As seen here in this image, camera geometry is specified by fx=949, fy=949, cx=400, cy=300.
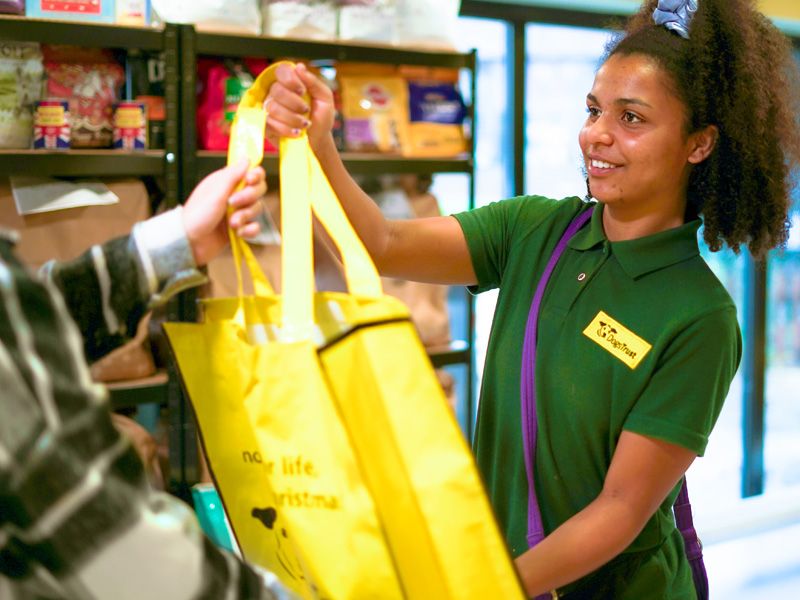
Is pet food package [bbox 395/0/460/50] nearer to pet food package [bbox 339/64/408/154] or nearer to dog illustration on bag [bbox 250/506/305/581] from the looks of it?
pet food package [bbox 339/64/408/154]

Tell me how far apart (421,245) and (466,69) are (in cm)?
187

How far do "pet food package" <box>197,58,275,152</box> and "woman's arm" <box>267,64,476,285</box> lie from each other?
1355 millimetres

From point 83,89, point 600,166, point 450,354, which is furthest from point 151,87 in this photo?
point 600,166

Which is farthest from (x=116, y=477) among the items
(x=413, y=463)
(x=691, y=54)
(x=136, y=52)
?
(x=136, y=52)

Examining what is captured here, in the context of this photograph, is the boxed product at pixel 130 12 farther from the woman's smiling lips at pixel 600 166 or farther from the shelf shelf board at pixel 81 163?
the woman's smiling lips at pixel 600 166

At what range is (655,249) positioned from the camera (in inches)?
57.0

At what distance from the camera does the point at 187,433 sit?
2.77 m

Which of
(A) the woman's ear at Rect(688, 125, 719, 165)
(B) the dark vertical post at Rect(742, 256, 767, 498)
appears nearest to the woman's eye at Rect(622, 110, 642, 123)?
(A) the woman's ear at Rect(688, 125, 719, 165)

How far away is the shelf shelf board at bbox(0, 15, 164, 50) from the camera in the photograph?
8.07 ft

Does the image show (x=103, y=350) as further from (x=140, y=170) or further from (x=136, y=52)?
(x=136, y=52)

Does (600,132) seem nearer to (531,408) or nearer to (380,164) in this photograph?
(531,408)

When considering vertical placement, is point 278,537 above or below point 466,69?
below

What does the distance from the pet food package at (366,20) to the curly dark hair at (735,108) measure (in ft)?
5.06

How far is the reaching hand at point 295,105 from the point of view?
1.03 metres
